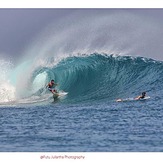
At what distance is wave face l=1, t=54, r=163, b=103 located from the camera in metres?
31.6

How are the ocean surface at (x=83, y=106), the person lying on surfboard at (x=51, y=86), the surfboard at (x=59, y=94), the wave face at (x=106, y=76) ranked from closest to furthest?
1. the ocean surface at (x=83, y=106)
2. the surfboard at (x=59, y=94)
3. the person lying on surfboard at (x=51, y=86)
4. the wave face at (x=106, y=76)

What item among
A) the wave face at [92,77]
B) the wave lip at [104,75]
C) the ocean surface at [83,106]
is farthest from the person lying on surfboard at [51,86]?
the wave lip at [104,75]

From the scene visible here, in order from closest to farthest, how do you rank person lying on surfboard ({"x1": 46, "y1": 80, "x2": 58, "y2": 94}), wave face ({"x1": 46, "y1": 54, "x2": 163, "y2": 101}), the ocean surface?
the ocean surface < person lying on surfboard ({"x1": 46, "y1": 80, "x2": 58, "y2": 94}) < wave face ({"x1": 46, "y1": 54, "x2": 163, "y2": 101})

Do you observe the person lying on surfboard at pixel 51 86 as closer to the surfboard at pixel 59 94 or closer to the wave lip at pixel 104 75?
the surfboard at pixel 59 94

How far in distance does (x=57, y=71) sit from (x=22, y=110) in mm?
7923

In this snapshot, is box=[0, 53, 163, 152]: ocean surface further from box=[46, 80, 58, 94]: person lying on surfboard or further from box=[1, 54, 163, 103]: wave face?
box=[46, 80, 58, 94]: person lying on surfboard

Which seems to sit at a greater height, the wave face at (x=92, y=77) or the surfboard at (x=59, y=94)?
the wave face at (x=92, y=77)

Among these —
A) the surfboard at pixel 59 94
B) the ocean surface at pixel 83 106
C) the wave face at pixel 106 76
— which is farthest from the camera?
the wave face at pixel 106 76

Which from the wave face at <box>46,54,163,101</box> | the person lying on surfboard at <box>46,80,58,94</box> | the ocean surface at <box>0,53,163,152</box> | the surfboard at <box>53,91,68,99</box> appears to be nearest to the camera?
the ocean surface at <box>0,53,163,152</box>

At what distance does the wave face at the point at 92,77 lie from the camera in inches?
1243

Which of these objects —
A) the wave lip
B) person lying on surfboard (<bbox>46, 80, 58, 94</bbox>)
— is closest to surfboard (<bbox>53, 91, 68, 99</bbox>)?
person lying on surfboard (<bbox>46, 80, 58, 94</bbox>)

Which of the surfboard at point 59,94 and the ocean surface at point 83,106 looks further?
the surfboard at point 59,94

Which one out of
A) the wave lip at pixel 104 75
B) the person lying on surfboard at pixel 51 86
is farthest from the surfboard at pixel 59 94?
the wave lip at pixel 104 75
